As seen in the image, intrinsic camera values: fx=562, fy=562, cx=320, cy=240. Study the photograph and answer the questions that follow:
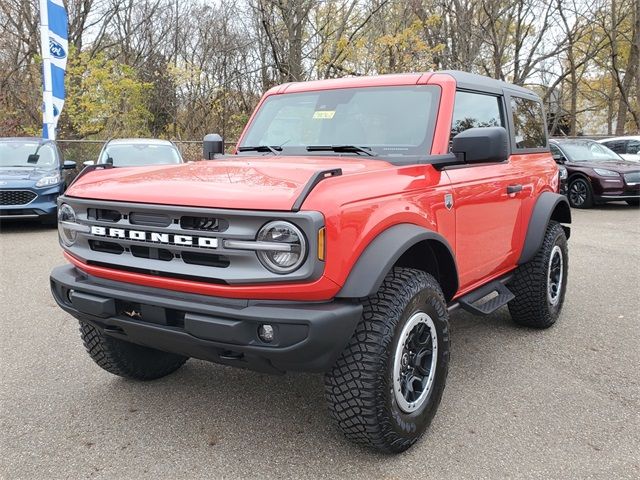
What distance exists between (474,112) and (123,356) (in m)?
2.81

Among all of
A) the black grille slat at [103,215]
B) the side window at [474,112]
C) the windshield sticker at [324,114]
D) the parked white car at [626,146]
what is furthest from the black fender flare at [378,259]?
the parked white car at [626,146]

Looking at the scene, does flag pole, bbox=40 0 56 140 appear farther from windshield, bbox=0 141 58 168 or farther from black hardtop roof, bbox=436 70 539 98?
black hardtop roof, bbox=436 70 539 98

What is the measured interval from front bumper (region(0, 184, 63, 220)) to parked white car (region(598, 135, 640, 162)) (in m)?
14.9

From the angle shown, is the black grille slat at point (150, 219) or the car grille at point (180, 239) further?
the black grille slat at point (150, 219)

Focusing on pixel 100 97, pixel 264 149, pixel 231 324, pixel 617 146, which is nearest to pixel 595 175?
pixel 617 146

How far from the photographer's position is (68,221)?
3.00m

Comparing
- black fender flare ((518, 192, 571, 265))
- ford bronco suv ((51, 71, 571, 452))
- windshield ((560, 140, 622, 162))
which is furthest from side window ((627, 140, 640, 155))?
ford bronco suv ((51, 71, 571, 452))

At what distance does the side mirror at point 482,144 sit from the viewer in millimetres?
3068

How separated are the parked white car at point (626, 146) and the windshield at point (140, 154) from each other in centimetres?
1266

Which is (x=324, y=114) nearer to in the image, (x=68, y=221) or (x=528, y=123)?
(x=68, y=221)

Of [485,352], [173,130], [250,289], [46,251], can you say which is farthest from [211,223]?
[173,130]

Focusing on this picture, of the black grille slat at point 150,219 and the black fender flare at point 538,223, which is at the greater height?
the black grille slat at point 150,219

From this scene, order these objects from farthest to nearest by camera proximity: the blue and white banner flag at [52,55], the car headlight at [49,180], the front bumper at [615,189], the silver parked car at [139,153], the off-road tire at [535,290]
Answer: the blue and white banner flag at [52,55] < the front bumper at [615,189] < the silver parked car at [139,153] < the car headlight at [49,180] < the off-road tire at [535,290]

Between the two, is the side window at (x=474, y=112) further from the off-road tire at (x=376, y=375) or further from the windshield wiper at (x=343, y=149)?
the off-road tire at (x=376, y=375)
